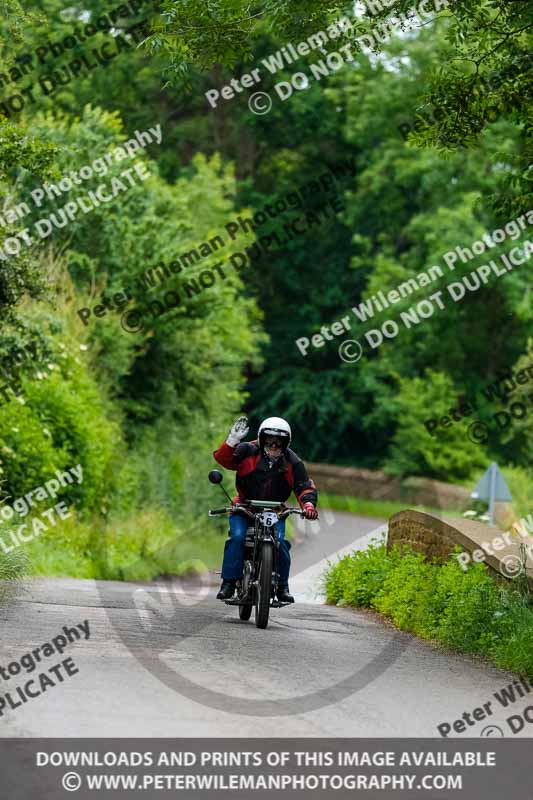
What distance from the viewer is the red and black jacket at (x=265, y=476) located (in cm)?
1352

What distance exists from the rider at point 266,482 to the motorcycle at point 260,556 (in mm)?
81

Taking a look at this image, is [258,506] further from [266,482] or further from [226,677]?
Result: [226,677]

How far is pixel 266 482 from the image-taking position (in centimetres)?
1363

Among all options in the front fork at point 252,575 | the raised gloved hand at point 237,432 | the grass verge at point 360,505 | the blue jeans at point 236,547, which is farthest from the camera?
the grass verge at point 360,505

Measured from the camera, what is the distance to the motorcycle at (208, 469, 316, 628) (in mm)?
13016

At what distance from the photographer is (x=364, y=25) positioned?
42.1 feet

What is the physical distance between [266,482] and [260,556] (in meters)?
0.83

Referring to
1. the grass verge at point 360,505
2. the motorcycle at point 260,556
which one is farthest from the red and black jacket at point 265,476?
the grass verge at point 360,505

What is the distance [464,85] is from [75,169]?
1934 cm

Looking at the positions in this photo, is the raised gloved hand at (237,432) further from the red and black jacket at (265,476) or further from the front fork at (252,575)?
the front fork at (252,575)

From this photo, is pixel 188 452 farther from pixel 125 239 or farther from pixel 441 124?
pixel 441 124

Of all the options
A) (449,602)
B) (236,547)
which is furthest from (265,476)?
(449,602)
